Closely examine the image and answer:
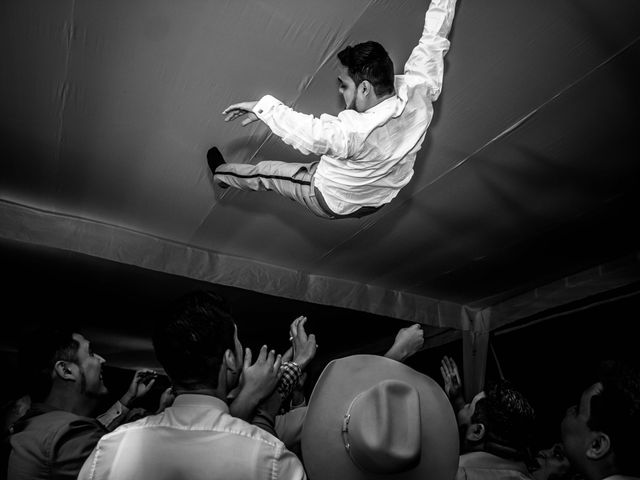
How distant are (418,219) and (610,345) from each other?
2344 mm

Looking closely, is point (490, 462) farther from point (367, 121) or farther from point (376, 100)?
point (376, 100)

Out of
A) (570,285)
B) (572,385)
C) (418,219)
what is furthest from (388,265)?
(572,385)

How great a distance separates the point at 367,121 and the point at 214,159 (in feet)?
3.67

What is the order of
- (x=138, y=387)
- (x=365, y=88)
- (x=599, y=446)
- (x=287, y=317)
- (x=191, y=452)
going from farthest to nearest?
(x=287, y=317) → (x=138, y=387) → (x=365, y=88) → (x=599, y=446) → (x=191, y=452)

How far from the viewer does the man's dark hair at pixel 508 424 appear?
190 cm

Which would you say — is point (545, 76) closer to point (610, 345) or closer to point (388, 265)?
point (388, 265)

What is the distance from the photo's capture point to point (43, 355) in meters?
1.87

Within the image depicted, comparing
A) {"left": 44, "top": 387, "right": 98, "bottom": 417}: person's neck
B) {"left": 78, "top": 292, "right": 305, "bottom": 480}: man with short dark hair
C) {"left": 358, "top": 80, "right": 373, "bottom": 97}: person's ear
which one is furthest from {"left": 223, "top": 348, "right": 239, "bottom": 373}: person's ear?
{"left": 358, "top": 80, "right": 373, "bottom": 97}: person's ear

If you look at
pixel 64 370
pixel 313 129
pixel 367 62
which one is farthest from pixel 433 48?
pixel 64 370

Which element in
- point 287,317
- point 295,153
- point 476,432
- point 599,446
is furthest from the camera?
point 287,317

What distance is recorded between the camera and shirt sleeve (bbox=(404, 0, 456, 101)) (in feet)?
6.45

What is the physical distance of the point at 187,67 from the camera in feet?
7.79

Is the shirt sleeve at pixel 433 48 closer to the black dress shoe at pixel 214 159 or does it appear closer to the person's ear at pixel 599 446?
the black dress shoe at pixel 214 159

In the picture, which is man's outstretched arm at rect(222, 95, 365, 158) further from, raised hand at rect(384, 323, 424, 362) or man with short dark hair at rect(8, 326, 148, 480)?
man with short dark hair at rect(8, 326, 148, 480)
